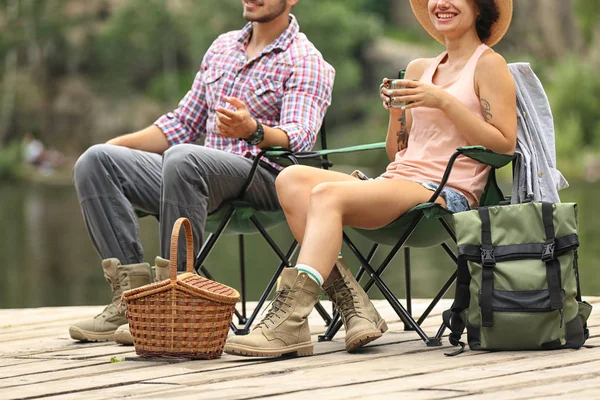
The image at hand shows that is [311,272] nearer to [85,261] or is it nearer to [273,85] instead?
[273,85]

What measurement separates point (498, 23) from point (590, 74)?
23.5 metres

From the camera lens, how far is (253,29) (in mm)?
3848

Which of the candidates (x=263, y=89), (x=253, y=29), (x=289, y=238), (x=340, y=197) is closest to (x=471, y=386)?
(x=340, y=197)

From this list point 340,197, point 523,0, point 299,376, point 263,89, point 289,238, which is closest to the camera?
point 299,376

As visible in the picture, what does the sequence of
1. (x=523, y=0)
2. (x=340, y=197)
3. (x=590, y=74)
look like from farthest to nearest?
(x=523, y=0) → (x=590, y=74) → (x=340, y=197)

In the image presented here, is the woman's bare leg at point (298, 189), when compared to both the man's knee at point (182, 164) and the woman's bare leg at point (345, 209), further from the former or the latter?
the man's knee at point (182, 164)

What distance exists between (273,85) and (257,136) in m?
0.32

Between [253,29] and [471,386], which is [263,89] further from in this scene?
[471,386]

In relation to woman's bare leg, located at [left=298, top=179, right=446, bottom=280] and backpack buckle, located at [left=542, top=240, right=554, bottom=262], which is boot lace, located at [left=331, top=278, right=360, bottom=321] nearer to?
woman's bare leg, located at [left=298, top=179, right=446, bottom=280]

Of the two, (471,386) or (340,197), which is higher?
(340,197)

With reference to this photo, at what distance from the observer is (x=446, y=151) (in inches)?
126

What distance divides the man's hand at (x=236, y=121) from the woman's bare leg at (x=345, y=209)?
397mm

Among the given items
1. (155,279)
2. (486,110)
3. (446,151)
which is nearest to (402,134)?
(446,151)

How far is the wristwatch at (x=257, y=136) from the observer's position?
11.2ft
